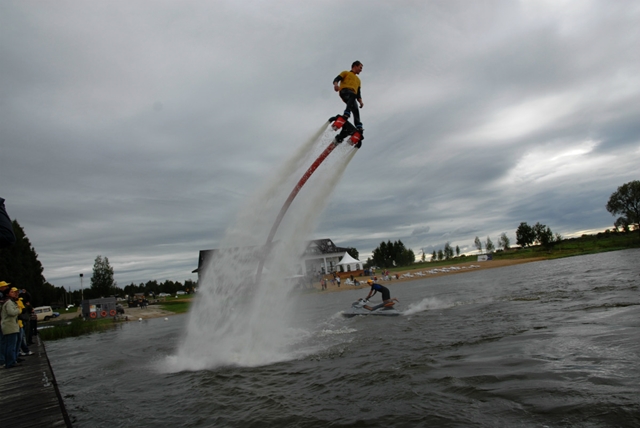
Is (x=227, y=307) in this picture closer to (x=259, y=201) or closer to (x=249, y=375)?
(x=249, y=375)

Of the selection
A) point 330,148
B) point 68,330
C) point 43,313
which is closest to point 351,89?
point 330,148

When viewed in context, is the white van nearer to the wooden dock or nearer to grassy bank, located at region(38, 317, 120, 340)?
grassy bank, located at region(38, 317, 120, 340)

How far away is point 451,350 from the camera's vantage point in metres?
11.7

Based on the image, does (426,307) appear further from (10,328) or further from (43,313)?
(43,313)

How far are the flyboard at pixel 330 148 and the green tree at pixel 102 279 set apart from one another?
86.1m

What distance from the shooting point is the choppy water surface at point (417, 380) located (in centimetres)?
680

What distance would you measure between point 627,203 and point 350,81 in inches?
4940

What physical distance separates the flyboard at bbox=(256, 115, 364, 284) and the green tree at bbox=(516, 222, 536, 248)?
117 meters

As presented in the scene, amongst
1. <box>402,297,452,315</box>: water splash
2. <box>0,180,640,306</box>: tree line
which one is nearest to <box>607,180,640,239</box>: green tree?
<box>0,180,640,306</box>: tree line

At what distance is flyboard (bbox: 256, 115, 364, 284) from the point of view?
1081 cm

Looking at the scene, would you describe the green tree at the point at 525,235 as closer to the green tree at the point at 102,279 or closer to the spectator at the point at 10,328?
the green tree at the point at 102,279

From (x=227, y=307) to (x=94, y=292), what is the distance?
86615mm

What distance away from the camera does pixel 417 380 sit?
360 inches

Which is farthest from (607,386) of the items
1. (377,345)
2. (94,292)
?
(94,292)
